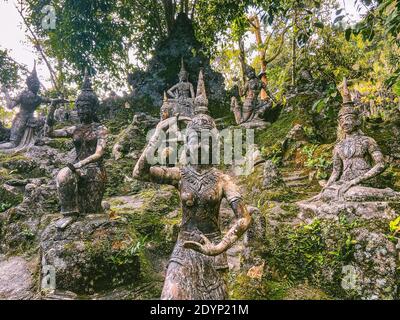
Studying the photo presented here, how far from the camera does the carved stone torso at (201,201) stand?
341cm

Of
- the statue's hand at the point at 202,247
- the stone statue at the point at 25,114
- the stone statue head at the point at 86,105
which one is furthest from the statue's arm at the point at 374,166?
the stone statue at the point at 25,114

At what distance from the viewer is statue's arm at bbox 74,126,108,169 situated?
520cm

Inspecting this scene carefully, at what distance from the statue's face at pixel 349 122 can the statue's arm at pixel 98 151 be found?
438 centimetres

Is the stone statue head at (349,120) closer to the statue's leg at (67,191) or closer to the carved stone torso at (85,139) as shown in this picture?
the carved stone torso at (85,139)

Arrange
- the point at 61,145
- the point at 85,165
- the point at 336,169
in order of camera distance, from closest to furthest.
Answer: the point at 85,165 → the point at 336,169 → the point at 61,145

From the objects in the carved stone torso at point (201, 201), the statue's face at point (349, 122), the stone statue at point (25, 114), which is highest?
the stone statue at point (25, 114)

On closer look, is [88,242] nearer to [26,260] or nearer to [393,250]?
[26,260]

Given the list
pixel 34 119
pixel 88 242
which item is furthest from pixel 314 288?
pixel 34 119

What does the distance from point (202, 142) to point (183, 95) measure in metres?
11.3

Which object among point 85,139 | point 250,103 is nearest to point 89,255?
point 85,139

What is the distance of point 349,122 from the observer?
6.20 metres

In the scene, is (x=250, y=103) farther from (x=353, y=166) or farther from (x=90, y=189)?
(x=90, y=189)

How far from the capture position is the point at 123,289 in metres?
4.68

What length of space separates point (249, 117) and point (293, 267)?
27.9 ft
